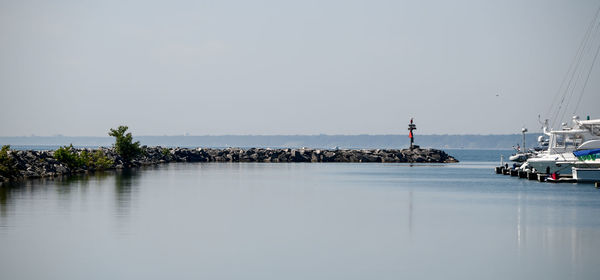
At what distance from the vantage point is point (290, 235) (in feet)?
71.0

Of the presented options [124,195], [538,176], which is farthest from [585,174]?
[124,195]

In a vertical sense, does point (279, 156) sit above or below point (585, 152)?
below

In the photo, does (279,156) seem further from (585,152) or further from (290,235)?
(290,235)

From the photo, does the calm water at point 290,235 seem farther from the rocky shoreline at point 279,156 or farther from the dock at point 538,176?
the rocky shoreline at point 279,156

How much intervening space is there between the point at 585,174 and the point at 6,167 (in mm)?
35198

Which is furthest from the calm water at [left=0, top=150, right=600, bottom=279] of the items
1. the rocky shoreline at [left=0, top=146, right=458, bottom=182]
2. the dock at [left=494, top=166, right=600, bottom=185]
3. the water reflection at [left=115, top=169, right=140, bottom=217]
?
the rocky shoreline at [left=0, top=146, right=458, bottom=182]

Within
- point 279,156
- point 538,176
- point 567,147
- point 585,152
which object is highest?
point 567,147

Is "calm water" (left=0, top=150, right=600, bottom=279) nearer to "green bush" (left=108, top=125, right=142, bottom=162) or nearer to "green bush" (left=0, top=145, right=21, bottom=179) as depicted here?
"green bush" (left=0, top=145, right=21, bottom=179)

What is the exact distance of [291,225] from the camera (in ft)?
79.5

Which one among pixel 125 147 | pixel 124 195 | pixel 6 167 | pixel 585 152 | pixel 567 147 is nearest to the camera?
pixel 124 195

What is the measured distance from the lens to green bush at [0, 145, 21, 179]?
A: 143ft

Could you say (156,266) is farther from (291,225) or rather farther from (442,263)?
(291,225)

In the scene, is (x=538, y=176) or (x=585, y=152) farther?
(x=538, y=176)

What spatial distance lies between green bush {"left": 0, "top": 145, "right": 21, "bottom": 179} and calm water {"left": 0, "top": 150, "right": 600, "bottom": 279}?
5.80 metres
